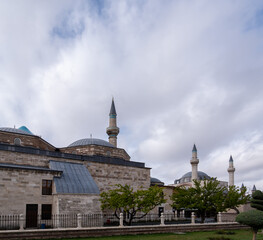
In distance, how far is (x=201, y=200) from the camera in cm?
2381

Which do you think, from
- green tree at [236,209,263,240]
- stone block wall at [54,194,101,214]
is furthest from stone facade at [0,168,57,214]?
green tree at [236,209,263,240]

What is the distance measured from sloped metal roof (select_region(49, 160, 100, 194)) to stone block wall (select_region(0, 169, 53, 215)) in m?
1.16

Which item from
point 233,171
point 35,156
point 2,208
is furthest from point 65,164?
point 233,171

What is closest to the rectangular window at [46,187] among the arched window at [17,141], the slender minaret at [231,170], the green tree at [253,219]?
the arched window at [17,141]

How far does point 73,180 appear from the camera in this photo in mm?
20906

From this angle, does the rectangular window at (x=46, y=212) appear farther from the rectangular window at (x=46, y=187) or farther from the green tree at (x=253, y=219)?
the green tree at (x=253, y=219)

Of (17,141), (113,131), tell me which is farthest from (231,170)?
(17,141)

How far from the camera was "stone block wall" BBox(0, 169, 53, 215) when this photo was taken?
17.9m

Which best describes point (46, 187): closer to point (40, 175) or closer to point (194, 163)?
point (40, 175)

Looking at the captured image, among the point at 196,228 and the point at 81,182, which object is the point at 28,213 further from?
the point at 196,228

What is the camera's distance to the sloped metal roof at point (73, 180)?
1978 cm

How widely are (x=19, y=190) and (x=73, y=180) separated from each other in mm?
3807

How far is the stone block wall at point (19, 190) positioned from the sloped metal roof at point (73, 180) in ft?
3.82

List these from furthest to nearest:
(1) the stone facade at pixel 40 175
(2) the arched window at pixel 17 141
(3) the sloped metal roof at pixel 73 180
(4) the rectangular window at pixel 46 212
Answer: (2) the arched window at pixel 17 141
(3) the sloped metal roof at pixel 73 180
(4) the rectangular window at pixel 46 212
(1) the stone facade at pixel 40 175
